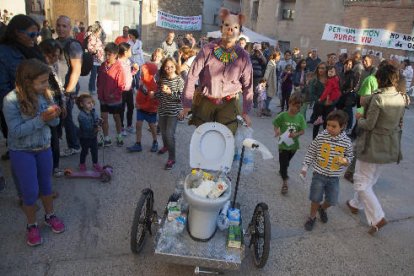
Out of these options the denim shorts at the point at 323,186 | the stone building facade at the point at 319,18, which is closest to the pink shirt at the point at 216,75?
the denim shorts at the point at 323,186

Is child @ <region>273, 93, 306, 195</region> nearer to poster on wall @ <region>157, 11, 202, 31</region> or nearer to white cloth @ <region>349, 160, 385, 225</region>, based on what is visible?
white cloth @ <region>349, 160, 385, 225</region>

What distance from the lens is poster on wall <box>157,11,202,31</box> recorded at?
A: 19.0 metres

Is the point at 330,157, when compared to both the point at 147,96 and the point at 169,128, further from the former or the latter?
the point at 147,96

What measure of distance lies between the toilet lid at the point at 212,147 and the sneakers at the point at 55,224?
1485mm

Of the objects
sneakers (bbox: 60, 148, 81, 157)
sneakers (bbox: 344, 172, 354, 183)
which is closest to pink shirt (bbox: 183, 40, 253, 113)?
sneakers (bbox: 60, 148, 81, 157)

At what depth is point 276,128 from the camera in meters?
4.64

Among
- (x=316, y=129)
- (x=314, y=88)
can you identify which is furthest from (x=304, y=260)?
(x=314, y=88)

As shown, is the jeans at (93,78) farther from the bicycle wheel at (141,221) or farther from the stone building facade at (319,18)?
the stone building facade at (319,18)

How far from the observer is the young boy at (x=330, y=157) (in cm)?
363

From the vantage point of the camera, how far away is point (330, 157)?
368 cm

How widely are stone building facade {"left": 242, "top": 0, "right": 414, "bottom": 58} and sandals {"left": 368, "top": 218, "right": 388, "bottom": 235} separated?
12649 mm

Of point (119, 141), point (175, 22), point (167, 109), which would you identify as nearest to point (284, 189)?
point (167, 109)

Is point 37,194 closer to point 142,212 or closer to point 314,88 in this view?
point 142,212

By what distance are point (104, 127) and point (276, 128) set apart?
286 cm
